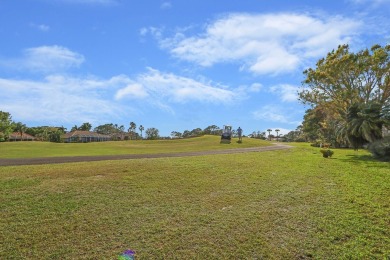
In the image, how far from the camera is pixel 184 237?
641 cm

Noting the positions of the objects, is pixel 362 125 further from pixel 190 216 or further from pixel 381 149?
pixel 190 216

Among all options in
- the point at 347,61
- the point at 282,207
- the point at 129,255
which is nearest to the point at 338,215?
the point at 282,207

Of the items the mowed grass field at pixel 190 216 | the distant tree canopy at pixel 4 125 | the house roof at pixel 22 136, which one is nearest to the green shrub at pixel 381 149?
the mowed grass field at pixel 190 216

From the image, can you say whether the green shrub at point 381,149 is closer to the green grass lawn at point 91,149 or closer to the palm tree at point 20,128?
the green grass lawn at point 91,149

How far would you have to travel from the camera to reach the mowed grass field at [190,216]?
5973 millimetres

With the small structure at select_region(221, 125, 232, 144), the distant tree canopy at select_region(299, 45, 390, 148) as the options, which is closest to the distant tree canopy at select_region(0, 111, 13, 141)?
the small structure at select_region(221, 125, 232, 144)

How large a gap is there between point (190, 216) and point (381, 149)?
15896 mm

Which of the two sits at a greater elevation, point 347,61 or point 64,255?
point 347,61

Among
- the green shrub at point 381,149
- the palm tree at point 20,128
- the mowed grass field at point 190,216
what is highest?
the palm tree at point 20,128

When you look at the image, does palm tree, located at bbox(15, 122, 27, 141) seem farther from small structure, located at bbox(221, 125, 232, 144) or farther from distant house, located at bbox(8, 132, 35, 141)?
small structure, located at bbox(221, 125, 232, 144)

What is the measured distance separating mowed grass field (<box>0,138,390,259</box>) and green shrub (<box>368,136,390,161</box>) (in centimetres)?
779

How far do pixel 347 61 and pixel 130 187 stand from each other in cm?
3174

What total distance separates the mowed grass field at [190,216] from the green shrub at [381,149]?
779cm

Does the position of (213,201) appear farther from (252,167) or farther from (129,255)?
(252,167)
